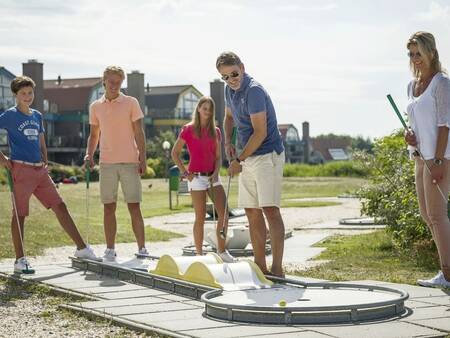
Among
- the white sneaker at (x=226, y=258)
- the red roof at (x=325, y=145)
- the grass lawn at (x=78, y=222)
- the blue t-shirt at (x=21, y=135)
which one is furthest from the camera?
the red roof at (x=325, y=145)

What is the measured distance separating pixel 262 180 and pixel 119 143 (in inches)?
87.1

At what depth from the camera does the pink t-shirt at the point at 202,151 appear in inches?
407

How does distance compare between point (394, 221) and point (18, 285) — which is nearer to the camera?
point (18, 285)

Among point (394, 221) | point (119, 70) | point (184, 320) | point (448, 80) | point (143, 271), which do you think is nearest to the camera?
point (184, 320)

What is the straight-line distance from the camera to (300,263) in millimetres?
11312

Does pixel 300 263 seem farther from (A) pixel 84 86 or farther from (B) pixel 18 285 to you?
(A) pixel 84 86

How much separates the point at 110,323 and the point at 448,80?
314 centimetres

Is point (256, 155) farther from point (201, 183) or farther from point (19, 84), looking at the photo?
point (19, 84)

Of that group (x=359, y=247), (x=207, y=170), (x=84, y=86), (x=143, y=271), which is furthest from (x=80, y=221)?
(x=84, y=86)

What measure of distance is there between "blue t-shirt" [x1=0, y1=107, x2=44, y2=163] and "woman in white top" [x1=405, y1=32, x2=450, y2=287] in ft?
12.5

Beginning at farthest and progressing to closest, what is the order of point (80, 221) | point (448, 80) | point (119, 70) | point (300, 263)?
1. point (80, 221)
2. point (300, 263)
3. point (119, 70)
4. point (448, 80)

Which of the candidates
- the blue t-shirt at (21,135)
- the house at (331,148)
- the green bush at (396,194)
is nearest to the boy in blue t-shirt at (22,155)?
the blue t-shirt at (21,135)

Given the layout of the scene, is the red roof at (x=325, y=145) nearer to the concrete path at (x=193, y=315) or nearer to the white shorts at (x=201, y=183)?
the white shorts at (x=201, y=183)

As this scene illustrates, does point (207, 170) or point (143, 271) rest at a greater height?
point (207, 170)
